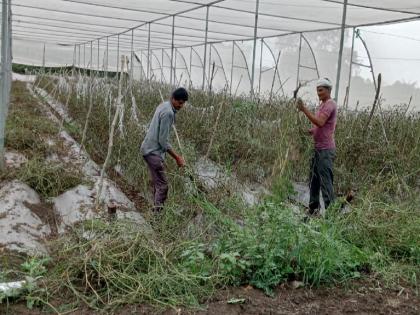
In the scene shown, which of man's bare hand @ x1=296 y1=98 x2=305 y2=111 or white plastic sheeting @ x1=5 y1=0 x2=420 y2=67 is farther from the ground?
white plastic sheeting @ x1=5 y1=0 x2=420 y2=67

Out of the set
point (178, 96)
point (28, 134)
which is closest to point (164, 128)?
point (178, 96)

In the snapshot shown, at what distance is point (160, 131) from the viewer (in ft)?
13.4

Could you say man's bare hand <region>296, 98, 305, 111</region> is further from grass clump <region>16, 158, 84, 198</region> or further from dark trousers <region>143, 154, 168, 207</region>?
grass clump <region>16, 158, 84, 198</region>

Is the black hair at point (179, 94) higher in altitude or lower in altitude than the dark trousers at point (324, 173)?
higher

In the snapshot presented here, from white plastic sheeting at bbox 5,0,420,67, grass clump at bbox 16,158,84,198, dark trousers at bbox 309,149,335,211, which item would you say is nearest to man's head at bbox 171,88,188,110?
dark trousers at bbox 309,149,335,211

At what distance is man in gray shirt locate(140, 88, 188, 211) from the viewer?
406 cm

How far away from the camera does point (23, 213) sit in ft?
13.2

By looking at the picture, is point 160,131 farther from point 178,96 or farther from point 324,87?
point 324,87

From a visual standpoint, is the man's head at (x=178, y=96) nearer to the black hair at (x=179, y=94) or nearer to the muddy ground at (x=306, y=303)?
the black hair at (x=179, y=94)

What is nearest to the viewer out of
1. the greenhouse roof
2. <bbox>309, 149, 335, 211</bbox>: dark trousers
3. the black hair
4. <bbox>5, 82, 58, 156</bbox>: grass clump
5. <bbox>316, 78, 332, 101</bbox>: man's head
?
the black hair

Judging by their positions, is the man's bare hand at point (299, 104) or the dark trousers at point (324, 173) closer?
the man's bare hand at point (299, 104)

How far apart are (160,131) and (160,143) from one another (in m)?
0.10

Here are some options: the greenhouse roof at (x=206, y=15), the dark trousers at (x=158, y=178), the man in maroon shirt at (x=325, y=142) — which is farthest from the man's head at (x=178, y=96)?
the greenhouse roof at (x=206, y=15)

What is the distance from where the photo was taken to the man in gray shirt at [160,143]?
4.06 metres
